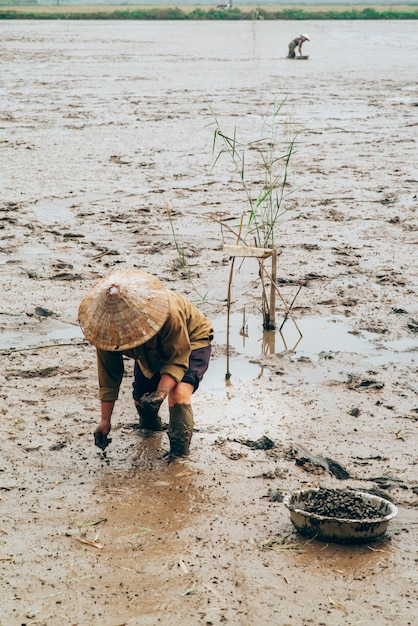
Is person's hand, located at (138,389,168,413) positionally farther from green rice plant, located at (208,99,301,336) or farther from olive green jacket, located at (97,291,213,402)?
green rice plant, located at (208,99,301,336)

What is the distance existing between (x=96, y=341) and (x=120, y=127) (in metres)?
8.49

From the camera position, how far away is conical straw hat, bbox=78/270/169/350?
11.9 feet

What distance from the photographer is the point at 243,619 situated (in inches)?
116

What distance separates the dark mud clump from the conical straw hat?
92 centimetres

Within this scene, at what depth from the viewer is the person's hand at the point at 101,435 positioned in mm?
3906

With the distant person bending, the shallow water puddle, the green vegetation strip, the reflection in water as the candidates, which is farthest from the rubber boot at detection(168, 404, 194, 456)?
the green vegetation strip

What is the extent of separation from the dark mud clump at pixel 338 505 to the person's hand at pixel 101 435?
37.3 inches

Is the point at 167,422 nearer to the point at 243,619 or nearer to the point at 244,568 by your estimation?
the point at 244,568

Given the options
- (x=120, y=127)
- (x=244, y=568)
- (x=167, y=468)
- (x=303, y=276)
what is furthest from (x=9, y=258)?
(x=120, y=127)

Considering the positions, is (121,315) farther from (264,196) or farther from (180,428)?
(264,196)

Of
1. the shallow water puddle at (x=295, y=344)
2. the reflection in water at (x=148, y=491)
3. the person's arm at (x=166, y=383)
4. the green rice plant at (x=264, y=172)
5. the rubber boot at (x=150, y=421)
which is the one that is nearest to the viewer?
the reflection in water at (x=148, y=491)

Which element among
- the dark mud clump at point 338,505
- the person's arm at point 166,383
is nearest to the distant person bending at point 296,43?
the person's arm at point 166,383

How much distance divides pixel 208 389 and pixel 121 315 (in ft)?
4.51

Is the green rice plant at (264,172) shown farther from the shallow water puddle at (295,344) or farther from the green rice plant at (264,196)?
the shallow water puddle at (295,344)
